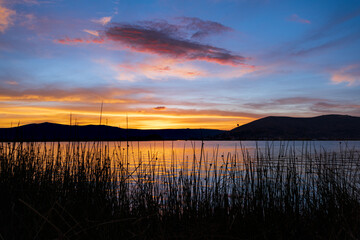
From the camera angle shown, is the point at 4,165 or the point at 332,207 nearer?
the point at 332,207

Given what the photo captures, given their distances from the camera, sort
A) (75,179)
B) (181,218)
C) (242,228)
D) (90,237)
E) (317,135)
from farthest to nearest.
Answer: (317,135) < (75,179) < (181,218) < (242,228) < (90,237)

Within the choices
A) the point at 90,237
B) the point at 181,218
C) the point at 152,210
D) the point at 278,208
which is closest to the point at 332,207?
the point at 278,208

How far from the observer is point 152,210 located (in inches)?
184

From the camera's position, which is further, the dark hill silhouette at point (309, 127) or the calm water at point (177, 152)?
the dark hill silhouette at point (309, 127)

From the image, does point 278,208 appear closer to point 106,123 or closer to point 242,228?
point 242,228

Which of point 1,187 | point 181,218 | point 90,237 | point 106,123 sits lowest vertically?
point 181,218

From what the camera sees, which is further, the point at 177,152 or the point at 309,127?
the point at 309,127

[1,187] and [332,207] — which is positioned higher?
[1,187]

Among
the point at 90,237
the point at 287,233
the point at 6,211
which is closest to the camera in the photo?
the point at 90,237

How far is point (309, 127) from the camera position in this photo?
297ft

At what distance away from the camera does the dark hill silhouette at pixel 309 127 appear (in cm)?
8422

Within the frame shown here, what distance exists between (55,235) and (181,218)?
232 centimetres

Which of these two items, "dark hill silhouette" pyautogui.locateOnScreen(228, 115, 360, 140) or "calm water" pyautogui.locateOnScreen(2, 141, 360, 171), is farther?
"dark hill silhouette" pyautogui.locateOnScreen(228, 115, 360, 140)

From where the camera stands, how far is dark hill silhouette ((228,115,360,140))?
84.2m
